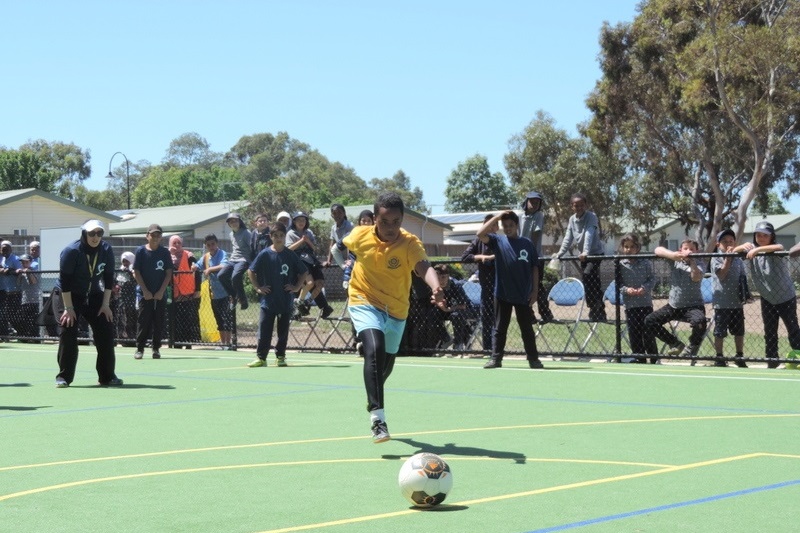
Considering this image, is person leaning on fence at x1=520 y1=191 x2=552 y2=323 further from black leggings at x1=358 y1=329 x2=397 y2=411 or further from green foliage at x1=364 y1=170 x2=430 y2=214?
green foliage at x1=364 y1=170 x2=430 y2=214

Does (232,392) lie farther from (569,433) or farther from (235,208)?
(235,208)

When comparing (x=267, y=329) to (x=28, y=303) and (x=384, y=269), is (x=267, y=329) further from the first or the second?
(x=28, y=303)

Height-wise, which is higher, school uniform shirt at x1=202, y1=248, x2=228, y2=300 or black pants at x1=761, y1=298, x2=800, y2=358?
school uniform shirt at x1=202, y1=248, x2=228, y2=300

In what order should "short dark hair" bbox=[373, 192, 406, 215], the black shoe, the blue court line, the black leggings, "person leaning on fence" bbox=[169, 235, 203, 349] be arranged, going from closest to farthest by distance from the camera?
the blue court line → the black shoe → the black leggings → "short dark hair" bbox=[373, 192, 406, 215] → "person leaning on fence" bbox=[169, 235, 203, 349]

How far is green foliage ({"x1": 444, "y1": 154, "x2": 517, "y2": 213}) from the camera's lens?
122725mm

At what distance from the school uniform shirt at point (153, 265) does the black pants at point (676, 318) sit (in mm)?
7217

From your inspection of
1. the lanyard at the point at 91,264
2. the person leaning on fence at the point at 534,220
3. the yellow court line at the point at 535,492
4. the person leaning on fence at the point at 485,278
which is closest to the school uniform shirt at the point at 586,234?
the person leaning on fence at the point at 534,220

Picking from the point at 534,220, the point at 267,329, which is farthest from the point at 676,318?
the point at 267,329

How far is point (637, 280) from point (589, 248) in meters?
0.79

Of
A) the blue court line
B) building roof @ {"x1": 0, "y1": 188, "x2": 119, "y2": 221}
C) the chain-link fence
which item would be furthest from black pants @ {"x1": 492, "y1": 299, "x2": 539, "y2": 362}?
building roof @ {"x1": 0, "y1": 188, "x2": 119, "y2": 221}

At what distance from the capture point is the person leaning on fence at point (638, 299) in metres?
16.9

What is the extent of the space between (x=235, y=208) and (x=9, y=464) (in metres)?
64.1

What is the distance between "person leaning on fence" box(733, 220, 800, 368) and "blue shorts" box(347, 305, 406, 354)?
716 centimetres

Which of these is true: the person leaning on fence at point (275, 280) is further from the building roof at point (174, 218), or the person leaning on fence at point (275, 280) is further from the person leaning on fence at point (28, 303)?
the building roof at point (174, 218)
